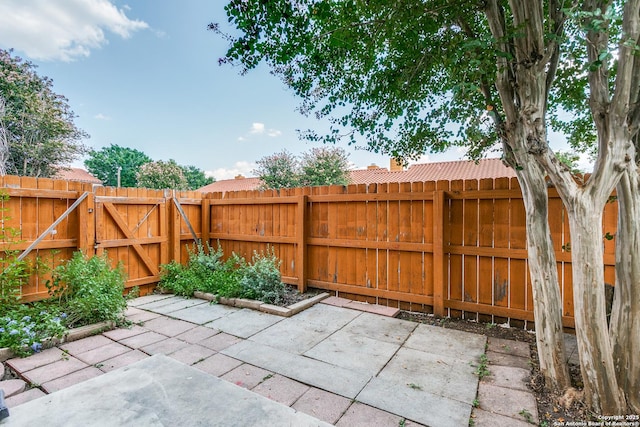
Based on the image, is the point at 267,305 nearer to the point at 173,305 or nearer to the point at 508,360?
the point at 173,305

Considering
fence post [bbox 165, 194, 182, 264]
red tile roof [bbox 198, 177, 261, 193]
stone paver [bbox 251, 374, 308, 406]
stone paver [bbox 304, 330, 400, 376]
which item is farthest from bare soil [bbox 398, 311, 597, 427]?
red tile roof [bbox 198, 177, 261, 193]

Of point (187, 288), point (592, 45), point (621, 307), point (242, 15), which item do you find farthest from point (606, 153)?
point (187, 288)

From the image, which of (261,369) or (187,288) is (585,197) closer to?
(261,369)

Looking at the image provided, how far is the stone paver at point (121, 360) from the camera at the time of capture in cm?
243

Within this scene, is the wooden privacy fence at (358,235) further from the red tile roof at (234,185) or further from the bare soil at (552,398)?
the red tile roof at (234,185)

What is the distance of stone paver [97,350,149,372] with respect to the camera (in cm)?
243

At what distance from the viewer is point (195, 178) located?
102ft

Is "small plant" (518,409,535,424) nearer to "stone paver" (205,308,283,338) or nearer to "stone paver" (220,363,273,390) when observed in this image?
"stone paver" (220,363,273,390)

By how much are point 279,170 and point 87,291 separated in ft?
29.5

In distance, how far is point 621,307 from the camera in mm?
1881

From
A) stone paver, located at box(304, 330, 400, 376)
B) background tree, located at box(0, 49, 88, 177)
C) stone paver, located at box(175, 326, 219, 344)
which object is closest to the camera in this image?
stone paver, located at box(304, 330, 400, 376)

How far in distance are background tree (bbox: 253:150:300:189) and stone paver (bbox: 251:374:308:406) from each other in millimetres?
9918

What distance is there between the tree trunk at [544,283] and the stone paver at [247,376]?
2092 mm

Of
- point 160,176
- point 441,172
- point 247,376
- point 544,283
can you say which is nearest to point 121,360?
point 247,376
